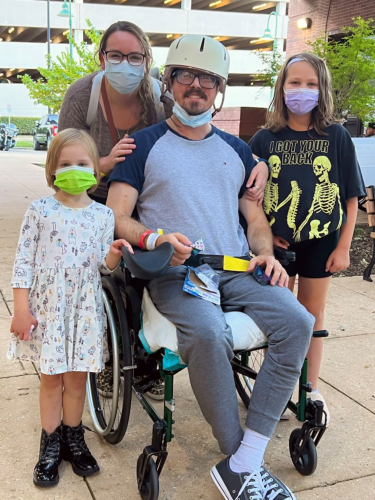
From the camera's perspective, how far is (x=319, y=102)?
8.76 feet

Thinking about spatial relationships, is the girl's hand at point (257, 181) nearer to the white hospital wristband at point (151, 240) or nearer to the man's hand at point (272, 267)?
the man's hand at point (272, 267)

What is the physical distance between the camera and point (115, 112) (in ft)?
9.48

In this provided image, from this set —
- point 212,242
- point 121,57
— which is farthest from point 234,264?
point 121,57

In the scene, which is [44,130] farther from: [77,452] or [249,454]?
[249,454]

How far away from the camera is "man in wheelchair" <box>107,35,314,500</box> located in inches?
81.0

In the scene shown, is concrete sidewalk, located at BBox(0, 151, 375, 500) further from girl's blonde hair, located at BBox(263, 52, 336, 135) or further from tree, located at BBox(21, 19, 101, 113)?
tree, located at BBox(21, 19, 101, 113)

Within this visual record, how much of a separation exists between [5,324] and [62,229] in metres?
1.89

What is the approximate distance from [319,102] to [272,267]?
0.86 metres

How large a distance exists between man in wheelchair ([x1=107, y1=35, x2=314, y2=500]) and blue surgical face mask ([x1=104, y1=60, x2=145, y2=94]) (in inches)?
10.5

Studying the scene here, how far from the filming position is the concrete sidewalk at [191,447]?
7.40 feet

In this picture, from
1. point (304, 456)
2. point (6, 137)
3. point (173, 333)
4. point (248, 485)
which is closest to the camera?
point (248, 485)

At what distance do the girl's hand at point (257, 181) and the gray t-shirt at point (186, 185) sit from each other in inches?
2.6

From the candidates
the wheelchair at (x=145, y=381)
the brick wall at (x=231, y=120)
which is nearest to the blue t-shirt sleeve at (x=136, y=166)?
the wheelchair at (x=145, y=381)

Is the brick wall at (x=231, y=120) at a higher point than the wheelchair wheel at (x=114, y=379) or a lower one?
higher
